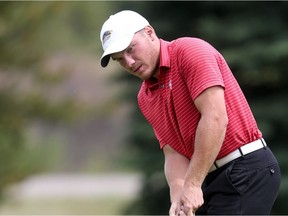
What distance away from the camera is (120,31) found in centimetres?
483

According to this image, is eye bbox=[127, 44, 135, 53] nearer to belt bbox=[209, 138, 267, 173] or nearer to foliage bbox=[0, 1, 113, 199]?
belt bbox=[209, 138, 267, 173]

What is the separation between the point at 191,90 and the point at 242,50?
7559 mm

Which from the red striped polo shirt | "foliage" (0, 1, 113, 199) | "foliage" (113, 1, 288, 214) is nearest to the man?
the red striped polo shirt

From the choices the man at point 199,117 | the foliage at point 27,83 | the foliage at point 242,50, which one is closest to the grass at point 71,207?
the foliage at point 27,83

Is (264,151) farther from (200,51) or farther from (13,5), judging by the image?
(13,5)

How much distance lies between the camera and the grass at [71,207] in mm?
17969

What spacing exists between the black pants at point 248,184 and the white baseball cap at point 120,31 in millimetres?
944

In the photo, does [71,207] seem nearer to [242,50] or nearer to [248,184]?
[242,50]

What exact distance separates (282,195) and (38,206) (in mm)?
9554

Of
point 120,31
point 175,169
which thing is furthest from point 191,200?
point 120,31

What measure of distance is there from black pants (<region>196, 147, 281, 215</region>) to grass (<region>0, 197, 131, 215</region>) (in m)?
11.5

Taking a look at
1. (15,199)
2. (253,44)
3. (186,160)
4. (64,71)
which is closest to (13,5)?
(64,71)

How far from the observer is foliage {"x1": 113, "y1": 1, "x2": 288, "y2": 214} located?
39.7 ft

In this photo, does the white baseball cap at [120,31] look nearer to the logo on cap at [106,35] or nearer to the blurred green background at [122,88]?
the logo on cap at [106,35]
